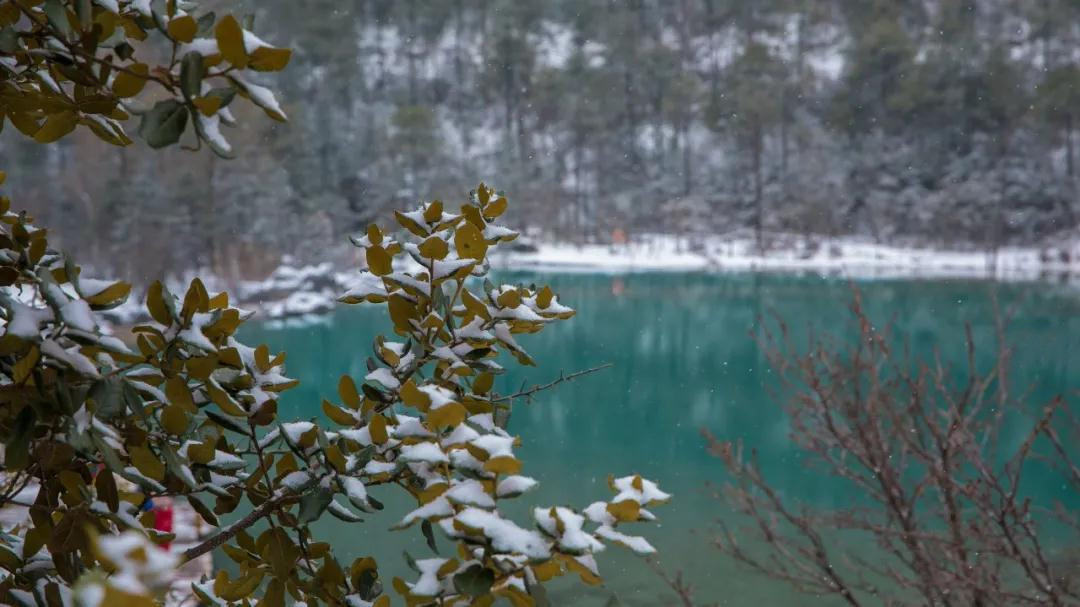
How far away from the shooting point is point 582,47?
4041 cm

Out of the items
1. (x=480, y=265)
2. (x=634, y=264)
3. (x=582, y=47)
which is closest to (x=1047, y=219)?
(x=634, y=264)

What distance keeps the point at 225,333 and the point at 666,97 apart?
3650 cm

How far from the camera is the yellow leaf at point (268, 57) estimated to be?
61cm

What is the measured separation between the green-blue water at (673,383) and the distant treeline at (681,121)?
9.26 m

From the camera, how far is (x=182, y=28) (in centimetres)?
63

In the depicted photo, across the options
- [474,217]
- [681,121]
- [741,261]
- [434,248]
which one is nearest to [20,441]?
[434,248]

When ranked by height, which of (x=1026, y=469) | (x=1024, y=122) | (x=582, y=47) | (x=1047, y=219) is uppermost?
(x=582, y=47)

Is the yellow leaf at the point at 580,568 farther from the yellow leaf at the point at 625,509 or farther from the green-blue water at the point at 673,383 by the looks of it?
the green-blue water at the point at 673,383

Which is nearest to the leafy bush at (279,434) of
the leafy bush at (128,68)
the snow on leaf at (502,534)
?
the snow on leaf at (502,534)

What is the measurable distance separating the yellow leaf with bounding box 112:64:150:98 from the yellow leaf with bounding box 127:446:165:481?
12.4 inches

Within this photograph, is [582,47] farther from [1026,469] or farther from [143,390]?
[143,390]

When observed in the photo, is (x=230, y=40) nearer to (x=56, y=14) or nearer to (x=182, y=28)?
(x=182, y=28)

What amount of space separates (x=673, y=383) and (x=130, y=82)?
37.3 feet

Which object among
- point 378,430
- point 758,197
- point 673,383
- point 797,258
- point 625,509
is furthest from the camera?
point 758,197
